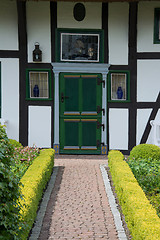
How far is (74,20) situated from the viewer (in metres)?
11.6

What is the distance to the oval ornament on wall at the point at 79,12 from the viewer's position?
1155cm

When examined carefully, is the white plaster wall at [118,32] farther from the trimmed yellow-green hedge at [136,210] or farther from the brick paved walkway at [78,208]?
the trimmed yellow-green hedge at [136,210]

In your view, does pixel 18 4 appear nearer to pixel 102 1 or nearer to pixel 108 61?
pixel 102 1

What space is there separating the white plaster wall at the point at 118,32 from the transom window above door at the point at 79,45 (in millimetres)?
348

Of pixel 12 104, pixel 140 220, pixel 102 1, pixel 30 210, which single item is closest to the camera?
pixel 140 220

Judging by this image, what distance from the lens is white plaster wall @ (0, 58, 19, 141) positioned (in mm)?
11617

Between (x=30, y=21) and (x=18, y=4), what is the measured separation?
0.68 meters

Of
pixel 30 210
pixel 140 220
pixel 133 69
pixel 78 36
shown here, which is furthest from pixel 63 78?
pixel 140 220

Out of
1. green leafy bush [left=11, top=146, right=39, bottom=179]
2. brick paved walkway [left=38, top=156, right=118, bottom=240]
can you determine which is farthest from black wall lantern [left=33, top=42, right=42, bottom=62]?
brick paved walkway [left=38, top=156, right=118, bottom=240]

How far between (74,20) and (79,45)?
796 millimetres

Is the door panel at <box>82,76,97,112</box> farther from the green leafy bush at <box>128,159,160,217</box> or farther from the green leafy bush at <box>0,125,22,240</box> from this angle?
the green leafy bush at <box>0,125,22,240</box>

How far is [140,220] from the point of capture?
4566 millimetres

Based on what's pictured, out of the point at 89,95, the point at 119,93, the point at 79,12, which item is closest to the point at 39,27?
the point at 79,12

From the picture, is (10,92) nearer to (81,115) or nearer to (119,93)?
(81,115)
